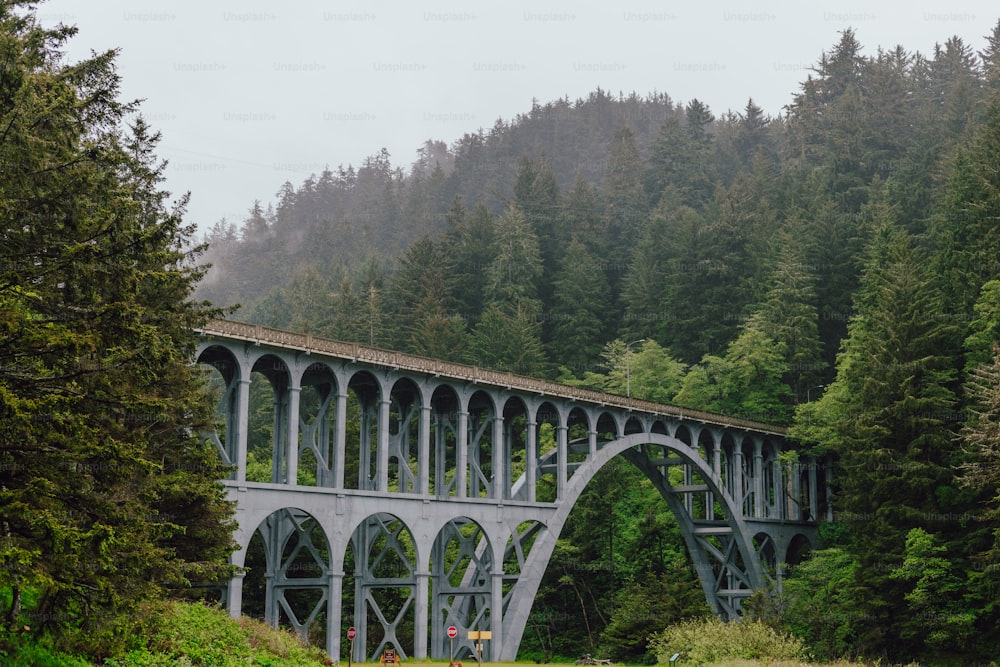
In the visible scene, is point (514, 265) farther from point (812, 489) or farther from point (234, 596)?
point (234, 596)

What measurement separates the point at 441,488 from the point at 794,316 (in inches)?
1325

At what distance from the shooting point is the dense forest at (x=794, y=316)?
153 feet

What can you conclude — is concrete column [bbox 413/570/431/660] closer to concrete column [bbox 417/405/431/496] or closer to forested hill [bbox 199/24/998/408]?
concrete column [bbox 417/405/431/496]

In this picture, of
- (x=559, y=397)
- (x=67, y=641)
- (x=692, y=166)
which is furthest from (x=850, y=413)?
(x=692, y=166)

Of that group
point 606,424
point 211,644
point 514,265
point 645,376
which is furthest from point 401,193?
point 211,644

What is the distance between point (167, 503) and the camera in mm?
25422

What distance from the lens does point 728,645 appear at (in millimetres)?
38938

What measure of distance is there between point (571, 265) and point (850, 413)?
116ft

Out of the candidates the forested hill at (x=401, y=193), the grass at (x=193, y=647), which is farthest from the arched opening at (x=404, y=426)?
the forested hill at (x=401, y=193)

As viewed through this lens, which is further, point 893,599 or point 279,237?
point 279,237

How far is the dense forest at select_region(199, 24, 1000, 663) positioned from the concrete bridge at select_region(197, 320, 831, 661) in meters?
3.62

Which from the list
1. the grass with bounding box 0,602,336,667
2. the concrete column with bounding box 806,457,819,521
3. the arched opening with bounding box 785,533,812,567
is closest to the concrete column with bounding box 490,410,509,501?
the grass with bounding box 0,602,336,667

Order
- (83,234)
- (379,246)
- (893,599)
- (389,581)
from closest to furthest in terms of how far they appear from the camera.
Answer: (83,234) < (389,581) < (893,599) < (379,246)

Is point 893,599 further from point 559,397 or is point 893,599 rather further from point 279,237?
point 279,237
